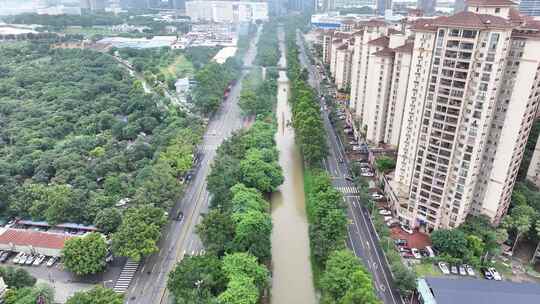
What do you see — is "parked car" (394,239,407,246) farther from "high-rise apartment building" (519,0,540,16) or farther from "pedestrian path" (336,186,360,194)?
"high-rise apartment building" (519,0,540,16)

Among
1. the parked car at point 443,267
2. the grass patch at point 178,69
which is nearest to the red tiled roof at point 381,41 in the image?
the parked car at point 443,267

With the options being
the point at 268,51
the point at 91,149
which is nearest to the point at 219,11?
the point at 268,51

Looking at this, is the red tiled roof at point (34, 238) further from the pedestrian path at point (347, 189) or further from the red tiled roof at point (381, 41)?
the red tiled roof at point (381, 41)

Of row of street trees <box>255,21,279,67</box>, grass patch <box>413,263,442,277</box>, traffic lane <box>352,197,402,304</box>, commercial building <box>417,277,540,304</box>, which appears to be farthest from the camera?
row of street trees <box>255,21,279,67</box>

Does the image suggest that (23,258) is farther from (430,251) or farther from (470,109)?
(470,109)

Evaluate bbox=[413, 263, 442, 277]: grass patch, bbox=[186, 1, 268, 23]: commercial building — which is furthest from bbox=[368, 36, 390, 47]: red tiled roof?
bbox=[186, 1, 268, 23]: commercial building
